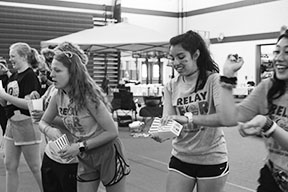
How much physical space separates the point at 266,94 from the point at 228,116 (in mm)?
279

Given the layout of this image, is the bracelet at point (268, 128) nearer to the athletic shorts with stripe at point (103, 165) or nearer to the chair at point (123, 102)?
the athletic shorts with stripe at point (103, 165)

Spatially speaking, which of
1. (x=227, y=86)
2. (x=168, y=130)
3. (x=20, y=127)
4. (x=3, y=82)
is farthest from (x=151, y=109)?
(x=227, y=86)

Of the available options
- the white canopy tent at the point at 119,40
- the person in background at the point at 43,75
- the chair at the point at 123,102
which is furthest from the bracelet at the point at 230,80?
the white canopy tent at the point at 119,40

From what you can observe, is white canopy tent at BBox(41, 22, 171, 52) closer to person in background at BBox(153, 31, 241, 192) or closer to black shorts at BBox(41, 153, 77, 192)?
black shorts at BBox(41, 153, 77, 192)

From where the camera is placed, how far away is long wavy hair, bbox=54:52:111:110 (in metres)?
2.59

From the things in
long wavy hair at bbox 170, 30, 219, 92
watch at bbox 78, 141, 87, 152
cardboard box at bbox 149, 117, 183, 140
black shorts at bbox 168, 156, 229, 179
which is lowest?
black shorts at bbox 168, 156, 229, 179

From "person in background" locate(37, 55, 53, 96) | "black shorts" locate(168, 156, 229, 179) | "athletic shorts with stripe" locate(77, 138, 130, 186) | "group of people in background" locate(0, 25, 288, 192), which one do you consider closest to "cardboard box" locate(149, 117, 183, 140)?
"group of people in background" locate(0, 25, 288, 192)

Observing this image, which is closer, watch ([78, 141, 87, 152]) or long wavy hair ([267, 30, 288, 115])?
long wavy hair ([267, 30, 288, 115])

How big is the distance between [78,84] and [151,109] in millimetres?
7230

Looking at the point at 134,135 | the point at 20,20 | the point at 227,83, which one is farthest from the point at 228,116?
the point at 20,20

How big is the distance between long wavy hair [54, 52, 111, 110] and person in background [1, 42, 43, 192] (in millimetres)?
1182

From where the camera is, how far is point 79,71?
2.64 metres

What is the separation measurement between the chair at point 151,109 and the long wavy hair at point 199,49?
7.19 meters

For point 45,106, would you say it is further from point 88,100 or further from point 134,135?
point 134,135
